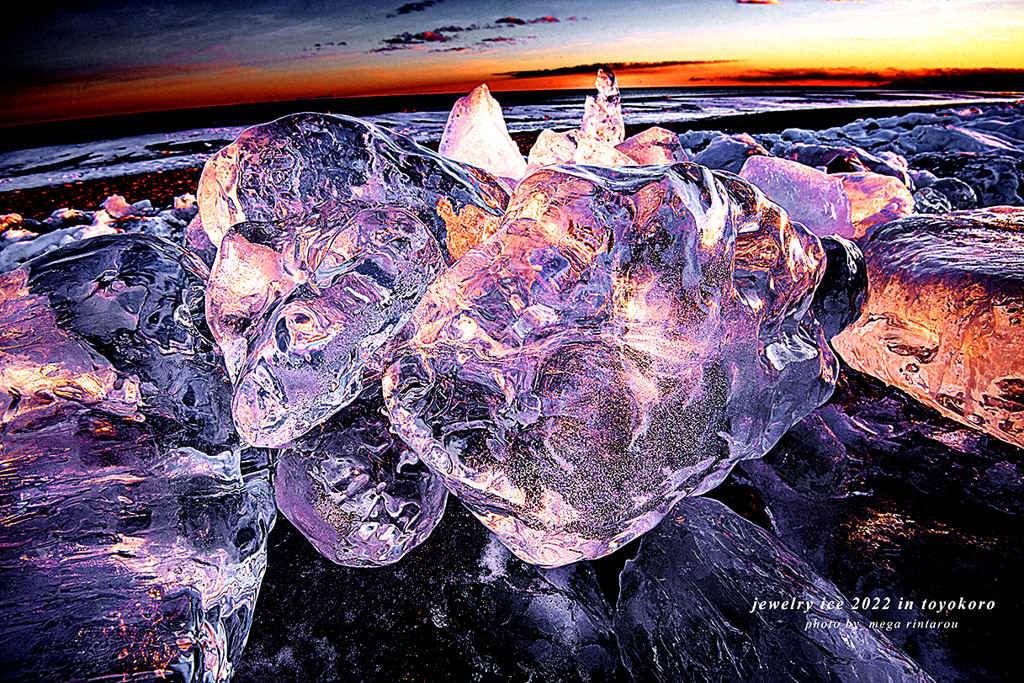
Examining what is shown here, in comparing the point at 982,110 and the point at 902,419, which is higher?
the point at 982,110

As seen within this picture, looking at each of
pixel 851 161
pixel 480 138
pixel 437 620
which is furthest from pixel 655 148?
pixel 437 620

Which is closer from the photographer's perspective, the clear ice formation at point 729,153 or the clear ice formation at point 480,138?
the clear ice formation at point 480,138

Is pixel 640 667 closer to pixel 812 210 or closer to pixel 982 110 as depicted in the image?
pixel 812 210

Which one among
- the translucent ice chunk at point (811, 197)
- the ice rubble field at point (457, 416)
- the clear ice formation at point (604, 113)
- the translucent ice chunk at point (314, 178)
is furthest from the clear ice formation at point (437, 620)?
the clear ice formation at point (604, 113)

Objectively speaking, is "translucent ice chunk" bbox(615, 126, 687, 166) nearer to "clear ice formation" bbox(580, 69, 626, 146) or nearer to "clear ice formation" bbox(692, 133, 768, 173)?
"clear ice formation" bbox(580, 69, 626, 146)

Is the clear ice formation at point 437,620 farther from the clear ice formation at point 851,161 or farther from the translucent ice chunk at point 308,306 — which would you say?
the clear ice formation at point 851,161

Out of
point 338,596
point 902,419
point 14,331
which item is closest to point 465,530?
point 338,596

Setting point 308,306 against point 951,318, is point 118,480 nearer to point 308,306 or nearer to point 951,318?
point 308,306
